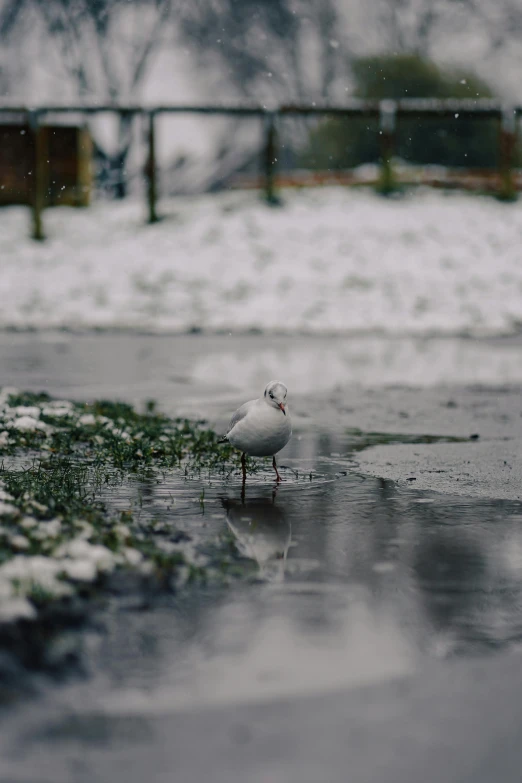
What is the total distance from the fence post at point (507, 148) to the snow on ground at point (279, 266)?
0.41 metres

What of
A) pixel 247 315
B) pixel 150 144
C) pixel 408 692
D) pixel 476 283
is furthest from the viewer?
pixel 150 144

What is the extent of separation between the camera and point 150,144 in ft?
76.5

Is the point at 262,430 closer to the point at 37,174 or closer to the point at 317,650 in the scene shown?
the point at 317,650

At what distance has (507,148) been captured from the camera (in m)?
23.9

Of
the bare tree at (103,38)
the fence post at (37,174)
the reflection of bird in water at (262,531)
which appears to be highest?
the bare tree at (103,38)

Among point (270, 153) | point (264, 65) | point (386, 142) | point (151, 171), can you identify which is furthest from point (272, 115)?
point (264, 65)

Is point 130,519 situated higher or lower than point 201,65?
lower

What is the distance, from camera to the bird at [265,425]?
6781 millimetres

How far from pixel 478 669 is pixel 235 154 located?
35.9m

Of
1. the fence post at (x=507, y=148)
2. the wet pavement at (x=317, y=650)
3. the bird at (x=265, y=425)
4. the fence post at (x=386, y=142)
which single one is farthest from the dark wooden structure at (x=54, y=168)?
the bird at (x=265, y=425)

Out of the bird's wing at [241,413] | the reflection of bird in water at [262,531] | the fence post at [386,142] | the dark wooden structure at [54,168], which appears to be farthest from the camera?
the dark wooden structure at [54,168]

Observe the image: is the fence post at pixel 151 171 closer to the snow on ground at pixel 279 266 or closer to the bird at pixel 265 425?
the snow on ground at pixel 279 266

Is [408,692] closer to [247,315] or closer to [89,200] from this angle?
[247,315]

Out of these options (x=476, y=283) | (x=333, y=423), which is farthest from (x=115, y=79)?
(x=333, y=423)
